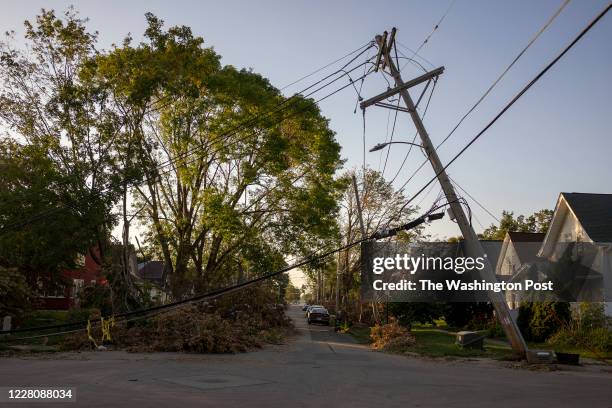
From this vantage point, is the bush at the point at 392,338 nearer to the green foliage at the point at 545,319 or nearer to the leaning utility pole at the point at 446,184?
the leaning utility pole at the point at 446,184

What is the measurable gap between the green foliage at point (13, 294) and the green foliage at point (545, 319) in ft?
72.6

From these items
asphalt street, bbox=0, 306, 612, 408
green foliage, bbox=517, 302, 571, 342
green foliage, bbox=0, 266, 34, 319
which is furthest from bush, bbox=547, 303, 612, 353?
green foliage, bbox=0, 266, 34, 319

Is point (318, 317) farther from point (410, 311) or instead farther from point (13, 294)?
point (13, 294)

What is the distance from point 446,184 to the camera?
56.5ft

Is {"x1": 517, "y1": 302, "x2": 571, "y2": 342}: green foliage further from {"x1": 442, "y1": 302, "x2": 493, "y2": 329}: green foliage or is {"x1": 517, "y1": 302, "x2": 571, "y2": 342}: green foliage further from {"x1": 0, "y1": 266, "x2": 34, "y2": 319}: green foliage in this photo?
{"x1": 0, "y1": 266, "x2": 34, "y2": 319}: green foliage

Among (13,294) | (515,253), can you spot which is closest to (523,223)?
(515,253)

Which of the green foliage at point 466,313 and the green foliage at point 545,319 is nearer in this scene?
the green foliage at point 545,319

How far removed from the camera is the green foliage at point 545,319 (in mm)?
24094

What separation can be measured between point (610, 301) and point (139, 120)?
23.4 meters

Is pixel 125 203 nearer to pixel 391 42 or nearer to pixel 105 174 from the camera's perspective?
pixel 105 174

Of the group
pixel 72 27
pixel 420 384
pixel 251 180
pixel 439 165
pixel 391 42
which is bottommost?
pixel 420 384

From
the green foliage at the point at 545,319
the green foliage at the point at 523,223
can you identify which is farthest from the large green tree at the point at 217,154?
the green foliage at the point at 523,223

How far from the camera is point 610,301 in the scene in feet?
80.1

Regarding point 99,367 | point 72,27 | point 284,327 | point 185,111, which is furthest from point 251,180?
point 99,367
